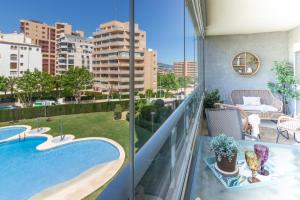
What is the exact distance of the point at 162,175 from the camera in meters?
1.06

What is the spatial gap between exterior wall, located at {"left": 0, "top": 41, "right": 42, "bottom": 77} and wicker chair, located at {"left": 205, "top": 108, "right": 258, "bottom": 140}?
245 centimetres

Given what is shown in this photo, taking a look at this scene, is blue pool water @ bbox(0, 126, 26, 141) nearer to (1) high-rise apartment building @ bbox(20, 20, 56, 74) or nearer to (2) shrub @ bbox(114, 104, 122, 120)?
(1) high-rise apartment building @ bbox(20, 20, 56, 74)

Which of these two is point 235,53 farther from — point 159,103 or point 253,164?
point 159,103

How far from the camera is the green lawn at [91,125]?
0.35m

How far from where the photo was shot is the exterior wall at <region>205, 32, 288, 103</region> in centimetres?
606

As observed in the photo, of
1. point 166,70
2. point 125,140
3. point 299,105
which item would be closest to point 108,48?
point 125,140

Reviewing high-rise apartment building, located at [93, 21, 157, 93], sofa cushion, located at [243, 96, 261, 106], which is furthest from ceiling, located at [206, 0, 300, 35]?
high-rise apartment building, located at [93, 21, 157, 93]

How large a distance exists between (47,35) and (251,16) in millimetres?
5095

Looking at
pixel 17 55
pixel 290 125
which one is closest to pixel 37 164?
pixel 17 55

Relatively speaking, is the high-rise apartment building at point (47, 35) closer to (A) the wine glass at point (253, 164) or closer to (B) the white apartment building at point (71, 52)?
(B) the white apartment building at point (71, 52)

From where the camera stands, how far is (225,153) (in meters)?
1.35

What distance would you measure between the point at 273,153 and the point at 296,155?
0.57 ft

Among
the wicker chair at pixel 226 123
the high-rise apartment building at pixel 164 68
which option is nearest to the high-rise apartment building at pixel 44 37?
the high-rise apartment building at pixel 164 68

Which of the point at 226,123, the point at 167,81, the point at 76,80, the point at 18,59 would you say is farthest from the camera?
the point at 226,123
